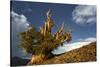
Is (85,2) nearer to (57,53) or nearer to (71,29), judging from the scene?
(71,29)

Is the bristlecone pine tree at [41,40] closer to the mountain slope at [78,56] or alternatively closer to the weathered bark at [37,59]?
the weathered bark at [37,59]

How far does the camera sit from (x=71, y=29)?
290cm

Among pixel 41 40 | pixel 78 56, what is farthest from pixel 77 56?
pixel 41 40

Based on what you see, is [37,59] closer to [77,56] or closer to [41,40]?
[41,40]

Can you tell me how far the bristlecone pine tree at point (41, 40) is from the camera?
269cm

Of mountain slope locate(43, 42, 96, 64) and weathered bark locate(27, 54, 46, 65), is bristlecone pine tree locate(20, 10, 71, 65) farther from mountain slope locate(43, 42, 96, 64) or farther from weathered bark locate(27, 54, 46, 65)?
mountain slope locate(43, 42, 96, 64)

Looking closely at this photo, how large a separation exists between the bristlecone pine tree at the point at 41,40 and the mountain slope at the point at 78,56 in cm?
11

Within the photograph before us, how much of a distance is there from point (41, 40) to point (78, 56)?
56 centimetres

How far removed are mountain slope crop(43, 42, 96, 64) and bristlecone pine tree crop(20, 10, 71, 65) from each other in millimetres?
110

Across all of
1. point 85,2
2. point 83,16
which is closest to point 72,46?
point 83,16

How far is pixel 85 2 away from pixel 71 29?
0.42m

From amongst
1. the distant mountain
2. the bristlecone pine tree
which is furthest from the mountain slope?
the bristlecone pine tree

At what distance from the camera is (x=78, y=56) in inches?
115

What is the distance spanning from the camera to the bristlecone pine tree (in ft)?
8.82
